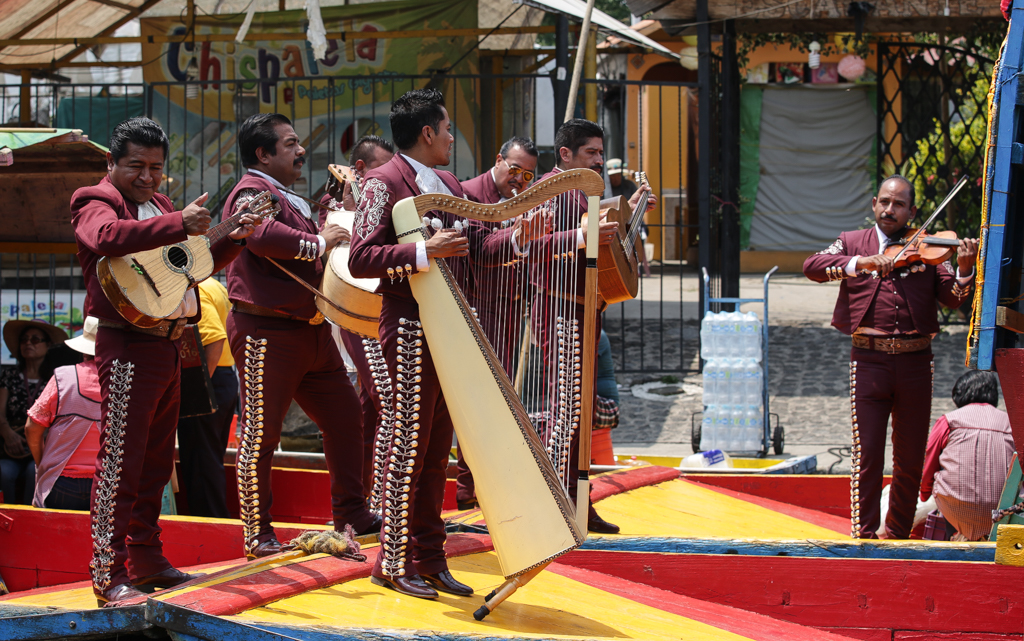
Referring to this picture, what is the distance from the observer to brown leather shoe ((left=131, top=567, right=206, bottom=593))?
3957 millimetres

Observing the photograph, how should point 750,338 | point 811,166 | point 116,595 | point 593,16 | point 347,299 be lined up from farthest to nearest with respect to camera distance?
point 811,166, point 593,16, point 750,338, point 347,299, point 116,595

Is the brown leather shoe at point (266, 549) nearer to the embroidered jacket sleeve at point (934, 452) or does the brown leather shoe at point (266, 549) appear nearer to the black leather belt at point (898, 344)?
the black leather belt at point (898, 344)

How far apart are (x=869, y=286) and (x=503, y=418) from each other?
2832 mm

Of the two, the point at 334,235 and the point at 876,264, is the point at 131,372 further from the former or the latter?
the point at 876,264

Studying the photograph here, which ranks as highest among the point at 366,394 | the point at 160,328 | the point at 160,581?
the point at 160,328

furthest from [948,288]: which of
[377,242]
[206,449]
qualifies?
[206,449]

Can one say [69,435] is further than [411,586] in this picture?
Yes

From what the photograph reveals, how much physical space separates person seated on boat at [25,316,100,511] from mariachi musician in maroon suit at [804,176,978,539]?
3.69 metres

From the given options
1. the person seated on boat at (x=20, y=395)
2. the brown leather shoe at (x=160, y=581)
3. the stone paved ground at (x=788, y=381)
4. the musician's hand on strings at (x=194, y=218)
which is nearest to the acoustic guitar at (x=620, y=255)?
the musician's hand on strings at (x=194, y=218)

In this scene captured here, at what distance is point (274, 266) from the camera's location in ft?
14.5

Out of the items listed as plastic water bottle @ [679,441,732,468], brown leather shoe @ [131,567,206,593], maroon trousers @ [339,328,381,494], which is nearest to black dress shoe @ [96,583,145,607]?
brown leather shoe @ [131,567,206,593]

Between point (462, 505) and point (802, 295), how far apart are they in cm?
1087

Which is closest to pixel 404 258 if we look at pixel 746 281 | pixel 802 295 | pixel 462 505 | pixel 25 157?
pixel 462 505

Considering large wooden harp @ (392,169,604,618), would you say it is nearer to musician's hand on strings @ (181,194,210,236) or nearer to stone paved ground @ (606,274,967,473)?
musician's hand on strings @ (181,194,210,236)
